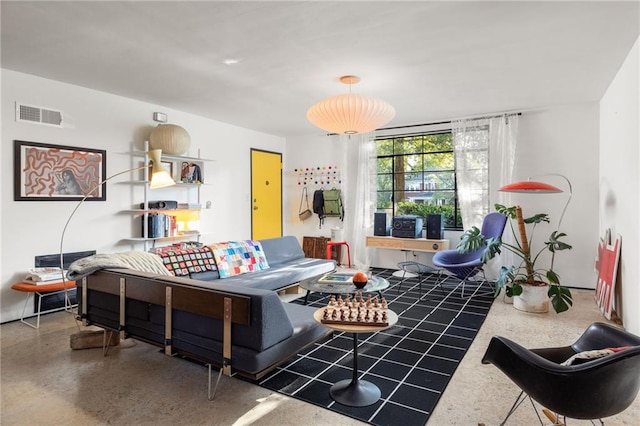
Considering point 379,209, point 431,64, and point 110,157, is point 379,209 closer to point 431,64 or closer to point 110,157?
point 431,64

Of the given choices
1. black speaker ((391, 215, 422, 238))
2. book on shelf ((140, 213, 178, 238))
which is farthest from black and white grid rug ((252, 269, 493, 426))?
book on shelf ((140, 213, 178, 238))

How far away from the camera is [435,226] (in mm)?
5547

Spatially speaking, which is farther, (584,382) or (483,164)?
(483,164)

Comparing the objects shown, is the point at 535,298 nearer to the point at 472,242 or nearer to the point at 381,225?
the point at 472,242

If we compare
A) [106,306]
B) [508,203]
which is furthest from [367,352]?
[508,203]

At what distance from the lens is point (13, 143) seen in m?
3.64

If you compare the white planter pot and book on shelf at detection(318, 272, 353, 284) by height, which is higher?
book on shelf at detection(318, 272, 353, 284)

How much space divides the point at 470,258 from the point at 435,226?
2.43ft

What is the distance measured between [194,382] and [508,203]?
4.69 m

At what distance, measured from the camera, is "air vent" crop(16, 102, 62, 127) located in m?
3.69

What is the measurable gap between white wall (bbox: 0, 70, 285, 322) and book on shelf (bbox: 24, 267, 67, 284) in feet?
0.68

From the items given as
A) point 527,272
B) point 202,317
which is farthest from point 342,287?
point 527,272

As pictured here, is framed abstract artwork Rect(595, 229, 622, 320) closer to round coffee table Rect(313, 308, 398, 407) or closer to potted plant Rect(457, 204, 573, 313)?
potted plant Rect(457, 204, 573, 313)

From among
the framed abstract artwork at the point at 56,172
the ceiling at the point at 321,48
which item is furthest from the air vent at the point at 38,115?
the ceiling at the point at 321,48
